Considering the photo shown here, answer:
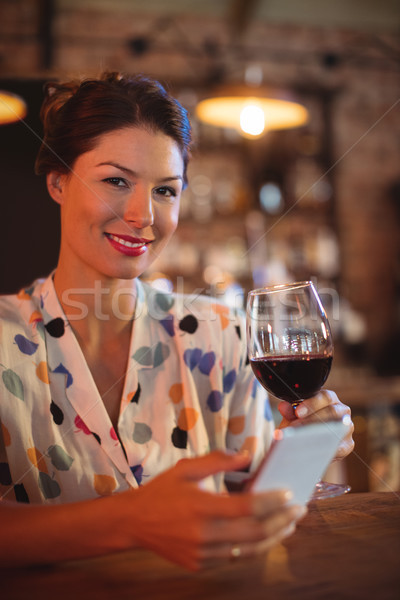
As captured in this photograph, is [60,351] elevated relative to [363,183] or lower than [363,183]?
lower

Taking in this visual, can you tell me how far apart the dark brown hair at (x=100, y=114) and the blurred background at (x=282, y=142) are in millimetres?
3266

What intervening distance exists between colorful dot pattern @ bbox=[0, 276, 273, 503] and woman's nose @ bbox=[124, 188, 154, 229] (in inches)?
10.2

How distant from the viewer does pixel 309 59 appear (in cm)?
549

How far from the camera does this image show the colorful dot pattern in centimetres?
116

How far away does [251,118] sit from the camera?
304 centimetres

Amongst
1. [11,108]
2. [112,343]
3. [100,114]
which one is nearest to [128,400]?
[112,343]

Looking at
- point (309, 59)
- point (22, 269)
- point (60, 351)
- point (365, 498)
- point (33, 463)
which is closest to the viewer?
point (365, 498)

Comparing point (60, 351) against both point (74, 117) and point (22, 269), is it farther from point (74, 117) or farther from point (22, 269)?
point (22, 269)

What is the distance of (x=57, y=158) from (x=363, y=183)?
4638 mm

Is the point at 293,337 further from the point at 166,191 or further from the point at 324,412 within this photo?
the point at 166,191

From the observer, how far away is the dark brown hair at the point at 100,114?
1.24 m

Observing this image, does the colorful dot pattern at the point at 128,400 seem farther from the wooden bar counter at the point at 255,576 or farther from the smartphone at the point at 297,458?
the smartphone at the point at 297,458

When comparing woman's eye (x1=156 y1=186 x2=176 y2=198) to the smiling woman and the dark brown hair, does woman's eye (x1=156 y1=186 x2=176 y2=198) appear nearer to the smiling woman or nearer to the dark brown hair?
the smiling woman

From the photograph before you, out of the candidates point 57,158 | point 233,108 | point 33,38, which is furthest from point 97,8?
point 57,158
